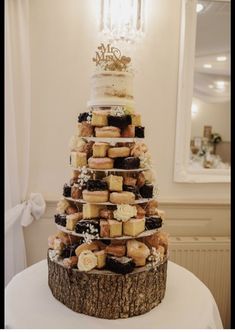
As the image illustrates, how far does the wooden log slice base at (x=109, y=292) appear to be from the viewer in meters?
1.11

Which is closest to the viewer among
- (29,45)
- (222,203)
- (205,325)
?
(205,325)

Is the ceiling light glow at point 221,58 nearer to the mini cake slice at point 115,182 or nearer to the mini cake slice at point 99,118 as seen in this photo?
the mini cake slice at point 99,118

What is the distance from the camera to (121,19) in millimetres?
1770

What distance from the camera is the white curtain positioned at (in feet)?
5.82

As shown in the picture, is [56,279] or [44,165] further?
[44,165]

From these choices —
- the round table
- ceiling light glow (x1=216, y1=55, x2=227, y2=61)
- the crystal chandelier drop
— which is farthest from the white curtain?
ceiling light glow (x1=216, y1=55, x2=227, y2=61)

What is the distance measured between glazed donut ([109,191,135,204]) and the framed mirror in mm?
884

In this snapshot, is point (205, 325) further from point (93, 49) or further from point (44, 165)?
point (93, 49)

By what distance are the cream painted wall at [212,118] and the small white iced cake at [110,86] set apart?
973mm

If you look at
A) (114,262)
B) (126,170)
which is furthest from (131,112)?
(114,262)

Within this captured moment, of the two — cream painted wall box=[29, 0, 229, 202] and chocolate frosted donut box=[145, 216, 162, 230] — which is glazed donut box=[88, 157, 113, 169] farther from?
cream painted wall box=[29, 0, 229, 202]

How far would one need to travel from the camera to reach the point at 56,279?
1.21 meters

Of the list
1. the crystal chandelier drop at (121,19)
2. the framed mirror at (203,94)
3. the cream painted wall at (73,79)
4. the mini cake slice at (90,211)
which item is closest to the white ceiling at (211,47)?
the framed mirror at (203,94)

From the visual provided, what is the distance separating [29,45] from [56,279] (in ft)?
4.24
